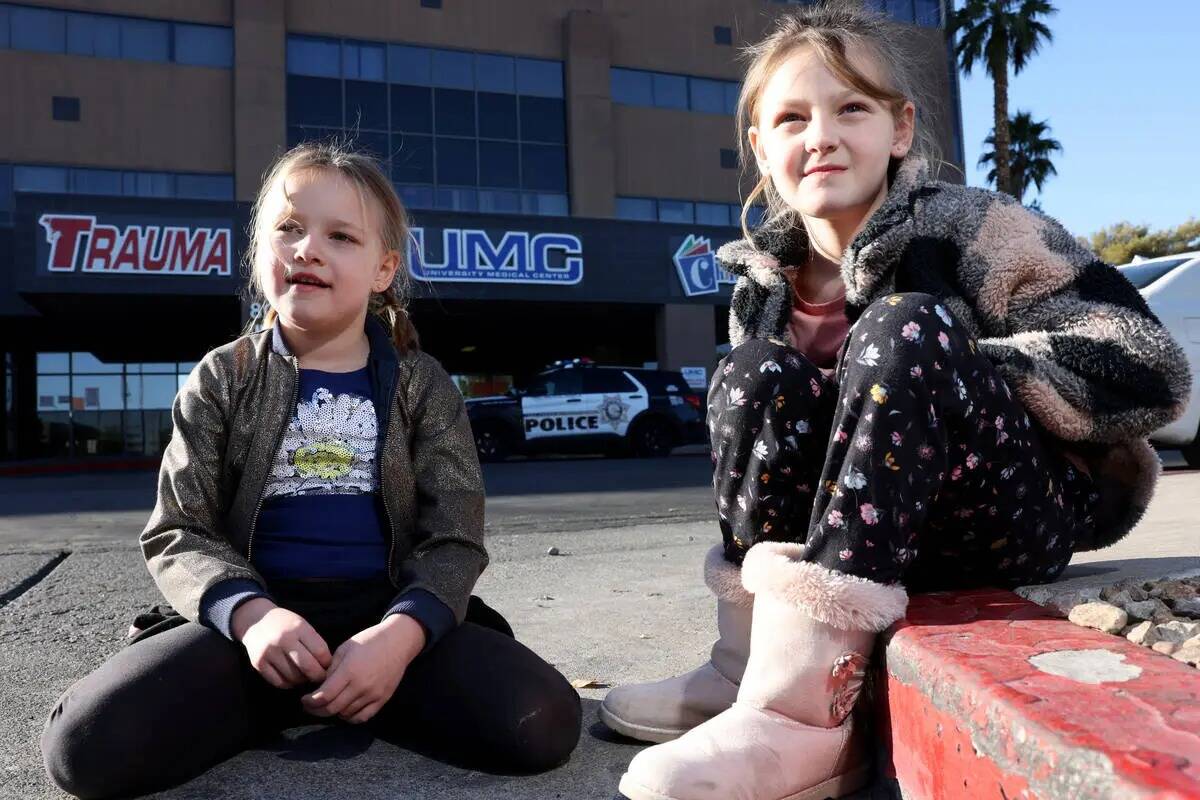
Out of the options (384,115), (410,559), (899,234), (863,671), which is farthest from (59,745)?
(384,115)

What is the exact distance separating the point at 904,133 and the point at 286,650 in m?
1.48

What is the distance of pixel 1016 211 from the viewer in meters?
1.71

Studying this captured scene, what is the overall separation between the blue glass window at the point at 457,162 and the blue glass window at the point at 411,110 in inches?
20.2

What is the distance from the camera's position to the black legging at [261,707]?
1.48 metres

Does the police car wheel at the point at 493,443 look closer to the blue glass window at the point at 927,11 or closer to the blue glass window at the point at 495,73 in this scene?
the blue glass window at the point at 495,73

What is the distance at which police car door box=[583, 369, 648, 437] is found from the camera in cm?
1434

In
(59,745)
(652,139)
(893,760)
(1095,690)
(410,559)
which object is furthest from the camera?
(652,139)

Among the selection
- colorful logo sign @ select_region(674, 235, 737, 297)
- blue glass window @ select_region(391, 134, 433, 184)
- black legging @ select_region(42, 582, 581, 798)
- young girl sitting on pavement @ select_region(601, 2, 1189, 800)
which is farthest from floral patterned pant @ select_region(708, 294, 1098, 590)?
blue glass window @ select_region(391, 134, 433, 184)

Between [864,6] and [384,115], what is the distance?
20178 mm

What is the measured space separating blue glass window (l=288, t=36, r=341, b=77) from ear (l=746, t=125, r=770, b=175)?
20.9m

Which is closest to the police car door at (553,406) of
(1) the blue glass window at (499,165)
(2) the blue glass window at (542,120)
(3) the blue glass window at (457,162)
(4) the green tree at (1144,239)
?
(3) the blue glass window at (457,162)

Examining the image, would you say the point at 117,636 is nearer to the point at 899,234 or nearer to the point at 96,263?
the point at 899,234

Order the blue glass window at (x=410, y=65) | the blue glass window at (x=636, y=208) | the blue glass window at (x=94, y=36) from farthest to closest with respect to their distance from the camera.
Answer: the blue glass window at (x=636, y=208), the blue glass window at (x=410, y=65), the blue glass window at (x=94, y=36)

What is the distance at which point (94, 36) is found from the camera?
19.8 metres
